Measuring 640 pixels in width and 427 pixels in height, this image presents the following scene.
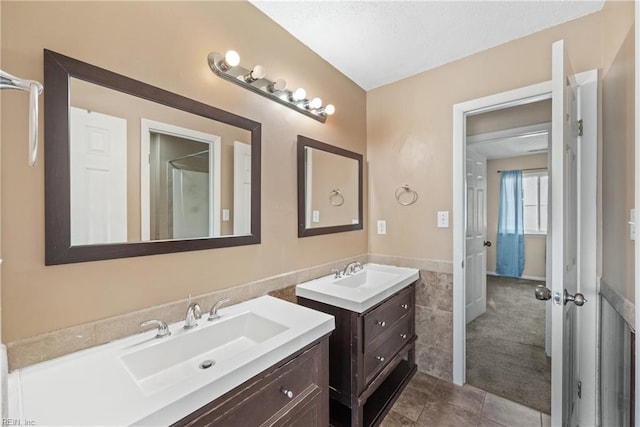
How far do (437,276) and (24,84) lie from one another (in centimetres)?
230

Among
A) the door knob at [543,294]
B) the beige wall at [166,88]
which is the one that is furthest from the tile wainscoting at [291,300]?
the door knob at [543,294]

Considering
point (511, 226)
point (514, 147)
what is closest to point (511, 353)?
point (514, 147)

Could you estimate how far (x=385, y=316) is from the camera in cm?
172

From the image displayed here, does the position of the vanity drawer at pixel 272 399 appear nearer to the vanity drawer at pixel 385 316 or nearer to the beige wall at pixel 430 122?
the vanity drawer at pixel 385 316

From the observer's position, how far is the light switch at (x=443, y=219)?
2.05 meters

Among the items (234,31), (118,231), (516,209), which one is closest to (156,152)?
(118,231)

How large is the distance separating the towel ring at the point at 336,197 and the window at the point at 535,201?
4.74 meters

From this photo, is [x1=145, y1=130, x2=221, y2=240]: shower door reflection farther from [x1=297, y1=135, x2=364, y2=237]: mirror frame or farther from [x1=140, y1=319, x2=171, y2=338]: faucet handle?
[x1=297, y1=135, x2=364, y2=237]: mirror frame

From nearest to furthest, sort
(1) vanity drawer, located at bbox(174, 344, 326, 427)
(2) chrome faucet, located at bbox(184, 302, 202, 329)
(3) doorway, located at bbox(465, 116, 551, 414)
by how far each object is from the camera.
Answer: (1) vanity drawer, located at bbox(174, 344, 326, 427), (2) chrome faucet, located at bbox(184, 302, 202, 329), (3) doorway, located at bbox(465, 116, 551, 414)

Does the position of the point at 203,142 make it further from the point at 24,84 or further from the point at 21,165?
the point at 24,84

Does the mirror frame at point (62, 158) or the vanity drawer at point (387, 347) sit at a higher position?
the mirror frame at point (62, 158)

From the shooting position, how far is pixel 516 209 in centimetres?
513

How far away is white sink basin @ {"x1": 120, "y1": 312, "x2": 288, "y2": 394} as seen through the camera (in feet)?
3.16

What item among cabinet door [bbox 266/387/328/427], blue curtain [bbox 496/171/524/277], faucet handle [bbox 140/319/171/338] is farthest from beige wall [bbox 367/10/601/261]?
blue curtain [bbox 496/171/524/277]
